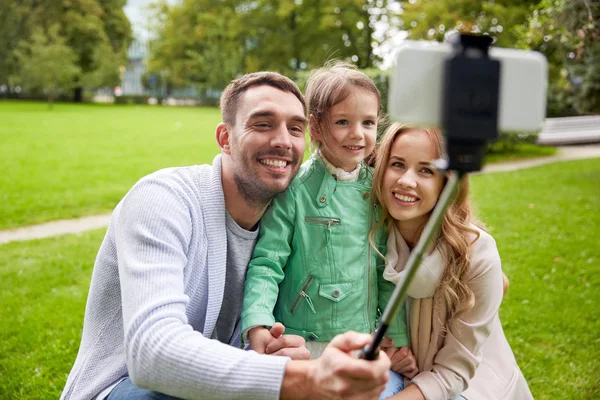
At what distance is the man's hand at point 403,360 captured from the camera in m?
2.16

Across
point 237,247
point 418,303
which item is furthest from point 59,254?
point 418,303

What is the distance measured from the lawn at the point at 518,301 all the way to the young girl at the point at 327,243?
139cm

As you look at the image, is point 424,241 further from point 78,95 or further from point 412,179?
point 78,95

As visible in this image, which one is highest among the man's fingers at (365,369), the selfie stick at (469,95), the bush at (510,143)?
the selfie stick at (469,95)

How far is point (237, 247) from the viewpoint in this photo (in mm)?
2203

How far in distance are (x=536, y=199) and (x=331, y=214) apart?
8202mm

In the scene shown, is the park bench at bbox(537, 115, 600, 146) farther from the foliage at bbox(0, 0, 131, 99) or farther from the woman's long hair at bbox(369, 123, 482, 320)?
the foliage at bbox(0, 0, 131, 99)

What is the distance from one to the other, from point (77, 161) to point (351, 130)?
1123 centimetres

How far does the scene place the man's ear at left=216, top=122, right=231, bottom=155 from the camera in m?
2.35

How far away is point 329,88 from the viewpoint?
91.2 inches

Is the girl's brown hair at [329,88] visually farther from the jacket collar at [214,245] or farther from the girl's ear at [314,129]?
the jacket collar at [214,245]

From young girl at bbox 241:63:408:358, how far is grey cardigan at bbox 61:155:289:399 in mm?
195

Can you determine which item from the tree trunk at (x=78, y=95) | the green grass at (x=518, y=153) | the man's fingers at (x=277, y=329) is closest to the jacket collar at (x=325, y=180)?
the man's fingers at (x=277, y=329)

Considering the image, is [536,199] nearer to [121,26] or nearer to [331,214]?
[331,214]
